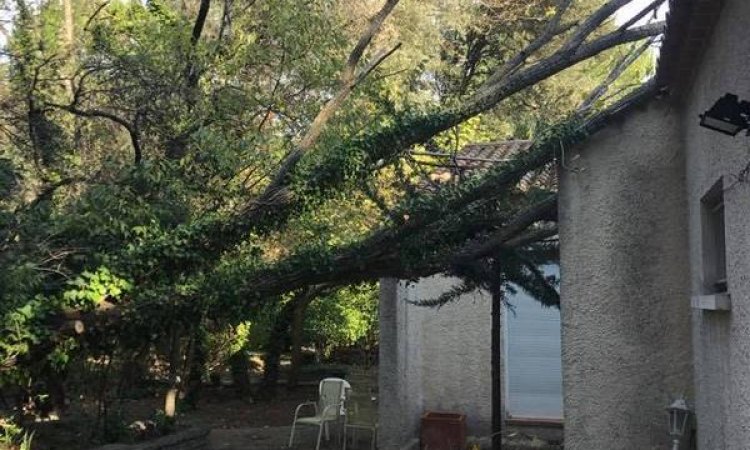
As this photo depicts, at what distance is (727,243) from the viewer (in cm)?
397

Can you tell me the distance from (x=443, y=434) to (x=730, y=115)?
6.94 m

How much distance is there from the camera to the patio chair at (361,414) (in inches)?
402

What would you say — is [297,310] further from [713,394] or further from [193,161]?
[713,394]

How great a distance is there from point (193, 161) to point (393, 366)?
373cm

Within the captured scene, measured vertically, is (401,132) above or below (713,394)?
above

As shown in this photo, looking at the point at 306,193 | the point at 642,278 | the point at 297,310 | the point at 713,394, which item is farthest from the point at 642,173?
the point at 297,310

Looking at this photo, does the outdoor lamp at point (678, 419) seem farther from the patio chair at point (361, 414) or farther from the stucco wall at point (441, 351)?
the patio chair at point (361, 414)

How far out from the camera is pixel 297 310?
1499cm

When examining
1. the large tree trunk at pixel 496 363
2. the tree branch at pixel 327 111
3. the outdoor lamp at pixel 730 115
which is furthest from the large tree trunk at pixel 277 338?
the outdoor lamp at pixel 730 115

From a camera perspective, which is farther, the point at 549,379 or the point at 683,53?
the point at 549,379

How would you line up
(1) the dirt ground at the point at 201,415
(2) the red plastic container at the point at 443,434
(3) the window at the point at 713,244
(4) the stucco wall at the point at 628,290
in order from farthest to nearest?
(2) the red plastic container at the point at 443,434 → (1) the dirt ground at the point at 201,415 → (4) the stucco wall at the point at 628,290 → (3) the window at the point at 713,244

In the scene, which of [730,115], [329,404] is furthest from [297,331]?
[730,115]

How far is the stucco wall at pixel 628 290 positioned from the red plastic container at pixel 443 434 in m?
3.97

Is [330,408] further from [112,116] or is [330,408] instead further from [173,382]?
[112,116]
